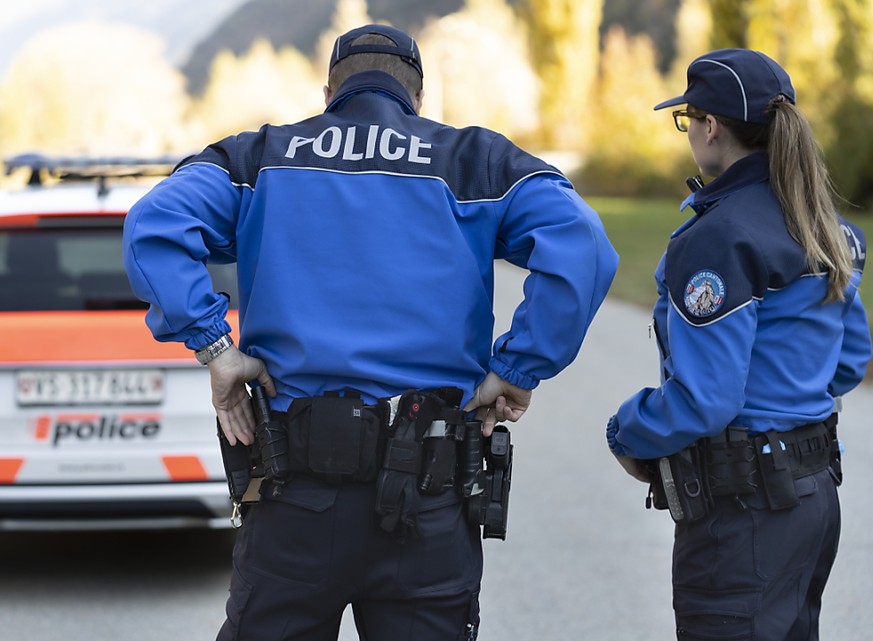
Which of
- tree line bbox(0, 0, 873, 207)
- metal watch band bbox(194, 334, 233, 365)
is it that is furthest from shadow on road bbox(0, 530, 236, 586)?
tree line bbox(0, 0, 873, 207)

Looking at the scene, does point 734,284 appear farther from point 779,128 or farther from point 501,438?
point 501,438

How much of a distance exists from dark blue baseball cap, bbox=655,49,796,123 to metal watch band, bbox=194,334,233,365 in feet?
3.92

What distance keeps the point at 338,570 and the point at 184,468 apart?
2.10 meters

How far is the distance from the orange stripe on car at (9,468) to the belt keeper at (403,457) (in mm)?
2363

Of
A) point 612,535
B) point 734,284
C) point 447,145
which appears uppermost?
point 447,145

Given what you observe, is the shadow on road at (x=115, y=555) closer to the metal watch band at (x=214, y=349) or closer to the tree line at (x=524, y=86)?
the metal watch band at (x=214, y=349)

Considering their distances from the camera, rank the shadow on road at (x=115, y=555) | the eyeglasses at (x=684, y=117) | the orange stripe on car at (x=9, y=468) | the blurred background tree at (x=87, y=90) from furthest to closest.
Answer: the blurred background tree at (x=87, y=90) → the shadow on road at (x=115, y=555) → the orange stripe on car at (x=9, y=468) → the eyeglasses at (x=684, y=117)

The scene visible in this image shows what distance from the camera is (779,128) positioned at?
2.85m

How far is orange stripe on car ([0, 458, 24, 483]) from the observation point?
14.9ft

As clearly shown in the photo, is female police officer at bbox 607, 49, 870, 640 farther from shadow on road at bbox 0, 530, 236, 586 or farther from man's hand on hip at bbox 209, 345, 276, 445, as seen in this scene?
shadow on road at bbox 0, 530, 236, 586

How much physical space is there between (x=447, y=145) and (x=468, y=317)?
1.25 ft

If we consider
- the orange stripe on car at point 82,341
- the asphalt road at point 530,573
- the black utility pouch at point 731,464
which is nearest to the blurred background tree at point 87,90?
the asphalt road at point 530,573

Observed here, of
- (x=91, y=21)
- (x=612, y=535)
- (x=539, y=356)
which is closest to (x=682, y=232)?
(x=539, y=356)

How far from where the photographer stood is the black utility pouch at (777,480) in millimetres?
2826
